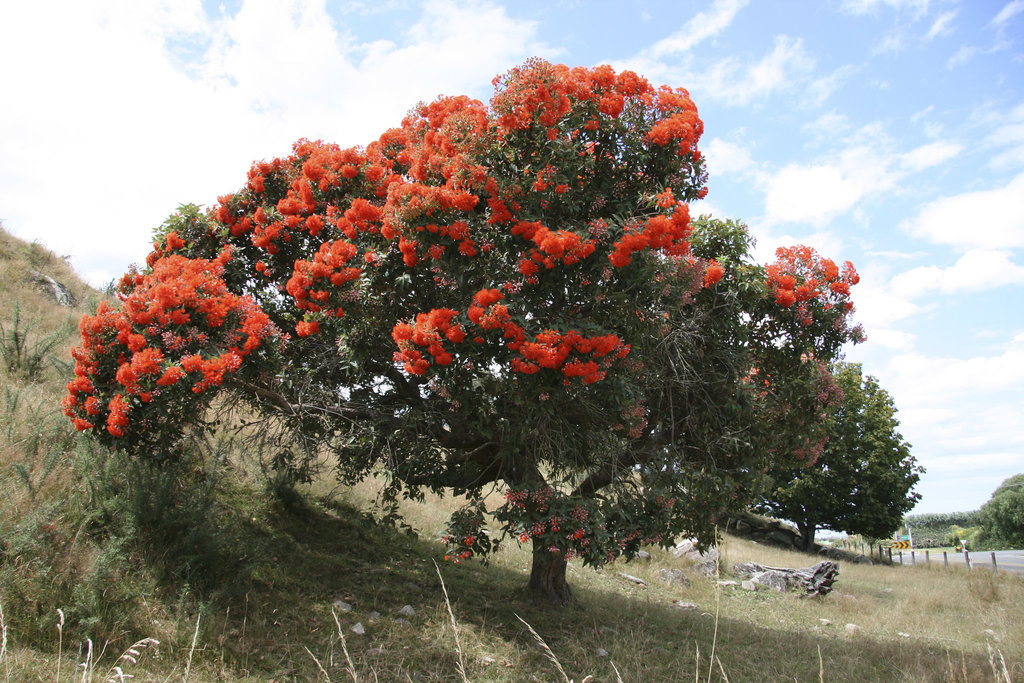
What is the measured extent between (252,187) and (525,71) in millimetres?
4768

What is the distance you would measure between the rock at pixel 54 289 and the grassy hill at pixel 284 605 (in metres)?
2.58

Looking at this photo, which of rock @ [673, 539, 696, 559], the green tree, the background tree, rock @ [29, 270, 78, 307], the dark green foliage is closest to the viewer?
rock @ [29, 270, 78, 307]

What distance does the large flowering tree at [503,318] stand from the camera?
579 cm

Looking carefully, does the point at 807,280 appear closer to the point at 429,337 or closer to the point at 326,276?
the point at 429,337

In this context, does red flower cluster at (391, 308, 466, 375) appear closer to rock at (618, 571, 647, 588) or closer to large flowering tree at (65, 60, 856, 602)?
large flowering tree at (65, 60, 856, 602)

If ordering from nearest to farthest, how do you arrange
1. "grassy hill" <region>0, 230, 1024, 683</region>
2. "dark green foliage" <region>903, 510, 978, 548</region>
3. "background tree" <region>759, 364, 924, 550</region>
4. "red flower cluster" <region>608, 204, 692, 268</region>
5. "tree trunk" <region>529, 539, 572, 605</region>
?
"red flower cluster" <region>608, 204, 692, 268</region> < "grassy hill" <region>0, 230, 1024, 683</region> < "tree trunk" <region>529, 539, 572, 605</region> < "background tree" <region>759, 364, 924, 550</region> < "dark green foliage" <region>903, 510, 978, 548</region>

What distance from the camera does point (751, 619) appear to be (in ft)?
38.6

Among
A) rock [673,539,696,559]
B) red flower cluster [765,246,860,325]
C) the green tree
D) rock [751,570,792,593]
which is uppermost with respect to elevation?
red flower cluster [765,246,860,325]

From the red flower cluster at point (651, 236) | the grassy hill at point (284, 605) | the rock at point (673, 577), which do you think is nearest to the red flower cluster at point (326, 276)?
the grassy hill at point (284, 605)

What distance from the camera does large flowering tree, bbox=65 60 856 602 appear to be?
579 cm

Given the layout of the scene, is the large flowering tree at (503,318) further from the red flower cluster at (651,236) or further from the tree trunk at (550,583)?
the tree trunk at (550,583)

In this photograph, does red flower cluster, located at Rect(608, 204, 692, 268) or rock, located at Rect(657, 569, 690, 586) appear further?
rock, located at Rect(657, 569, 690, 586)

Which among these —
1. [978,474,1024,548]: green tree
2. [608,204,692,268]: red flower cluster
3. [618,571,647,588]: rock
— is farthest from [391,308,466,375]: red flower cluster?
[978,474,1024,548]: green tree

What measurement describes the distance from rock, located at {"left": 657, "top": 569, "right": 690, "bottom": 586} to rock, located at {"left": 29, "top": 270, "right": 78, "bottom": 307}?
1683cm
